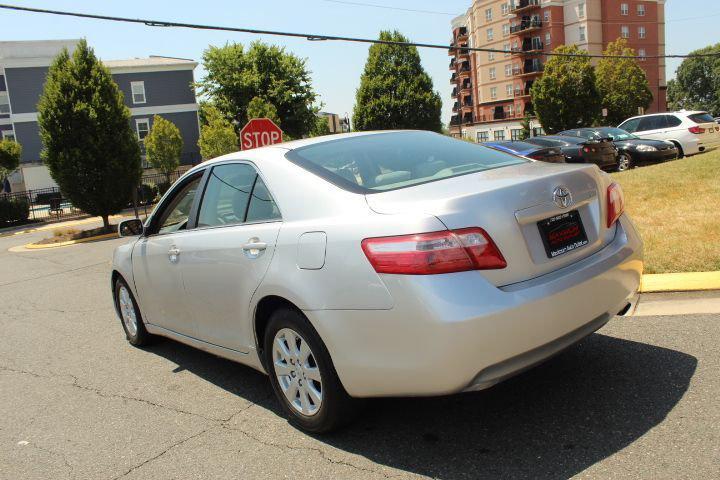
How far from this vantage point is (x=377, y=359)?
3.10 metres

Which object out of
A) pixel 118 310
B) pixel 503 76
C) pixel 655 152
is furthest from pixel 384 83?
pixel 118 310

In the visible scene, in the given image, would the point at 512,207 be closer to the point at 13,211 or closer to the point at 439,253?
the point at 439,253

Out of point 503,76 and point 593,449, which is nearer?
point 593,449

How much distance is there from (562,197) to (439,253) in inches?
33.7

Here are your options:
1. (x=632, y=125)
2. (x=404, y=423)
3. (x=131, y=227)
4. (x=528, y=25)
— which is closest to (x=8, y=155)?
(x=632, y=125)

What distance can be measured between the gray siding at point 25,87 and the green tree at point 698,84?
11078 cm

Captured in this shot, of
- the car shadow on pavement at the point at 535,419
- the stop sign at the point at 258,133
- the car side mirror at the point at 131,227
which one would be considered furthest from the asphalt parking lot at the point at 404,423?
the stop sign at the point at 258,133

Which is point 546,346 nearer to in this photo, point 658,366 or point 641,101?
point 658,366

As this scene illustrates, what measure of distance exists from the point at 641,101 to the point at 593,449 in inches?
2493

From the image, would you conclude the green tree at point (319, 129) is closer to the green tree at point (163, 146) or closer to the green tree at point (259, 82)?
the green tree at point (259, 82)

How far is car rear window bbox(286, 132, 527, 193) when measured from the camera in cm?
372

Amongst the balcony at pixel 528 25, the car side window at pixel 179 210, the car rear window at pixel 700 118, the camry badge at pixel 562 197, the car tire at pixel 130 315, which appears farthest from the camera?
the balcony at pixel 528 25

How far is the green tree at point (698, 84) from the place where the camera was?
117 meters

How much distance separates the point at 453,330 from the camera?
2.88 meters
